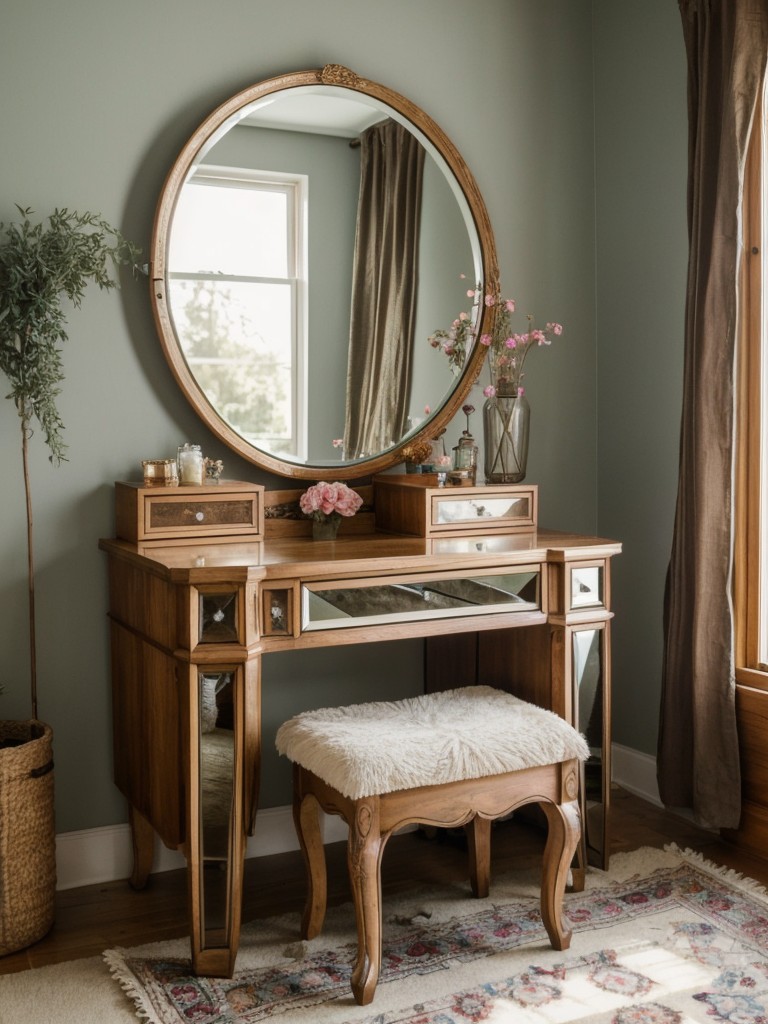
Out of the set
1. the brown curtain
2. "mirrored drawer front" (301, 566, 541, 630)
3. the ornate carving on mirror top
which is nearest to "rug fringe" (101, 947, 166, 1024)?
"mirrored drawer front" (301, 566, 541, 630)

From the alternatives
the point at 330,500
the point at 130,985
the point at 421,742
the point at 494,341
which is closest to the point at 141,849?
the point at 130,985

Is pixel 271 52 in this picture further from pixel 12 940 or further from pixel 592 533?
pixel 12 940

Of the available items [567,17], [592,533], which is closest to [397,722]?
[592,533]

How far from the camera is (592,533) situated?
3182 mm

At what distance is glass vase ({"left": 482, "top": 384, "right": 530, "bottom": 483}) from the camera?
273cm

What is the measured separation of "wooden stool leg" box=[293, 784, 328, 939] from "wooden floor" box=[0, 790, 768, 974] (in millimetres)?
166

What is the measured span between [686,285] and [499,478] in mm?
753

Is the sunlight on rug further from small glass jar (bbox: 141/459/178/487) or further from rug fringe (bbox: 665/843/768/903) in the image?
small glass jar (bbox: 141/459/178/487)

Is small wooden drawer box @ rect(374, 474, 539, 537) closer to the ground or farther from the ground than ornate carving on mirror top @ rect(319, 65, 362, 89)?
closer to the ground

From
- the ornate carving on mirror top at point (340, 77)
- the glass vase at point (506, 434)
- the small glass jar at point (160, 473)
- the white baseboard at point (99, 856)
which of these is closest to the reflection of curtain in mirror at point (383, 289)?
the ornate carving on mirror top at point (340, 77)

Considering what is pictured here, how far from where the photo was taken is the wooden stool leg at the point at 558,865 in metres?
2.16

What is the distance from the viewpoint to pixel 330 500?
99.8 inches

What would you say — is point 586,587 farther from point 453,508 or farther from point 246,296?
point 246,296

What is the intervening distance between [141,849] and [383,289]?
1572mm
